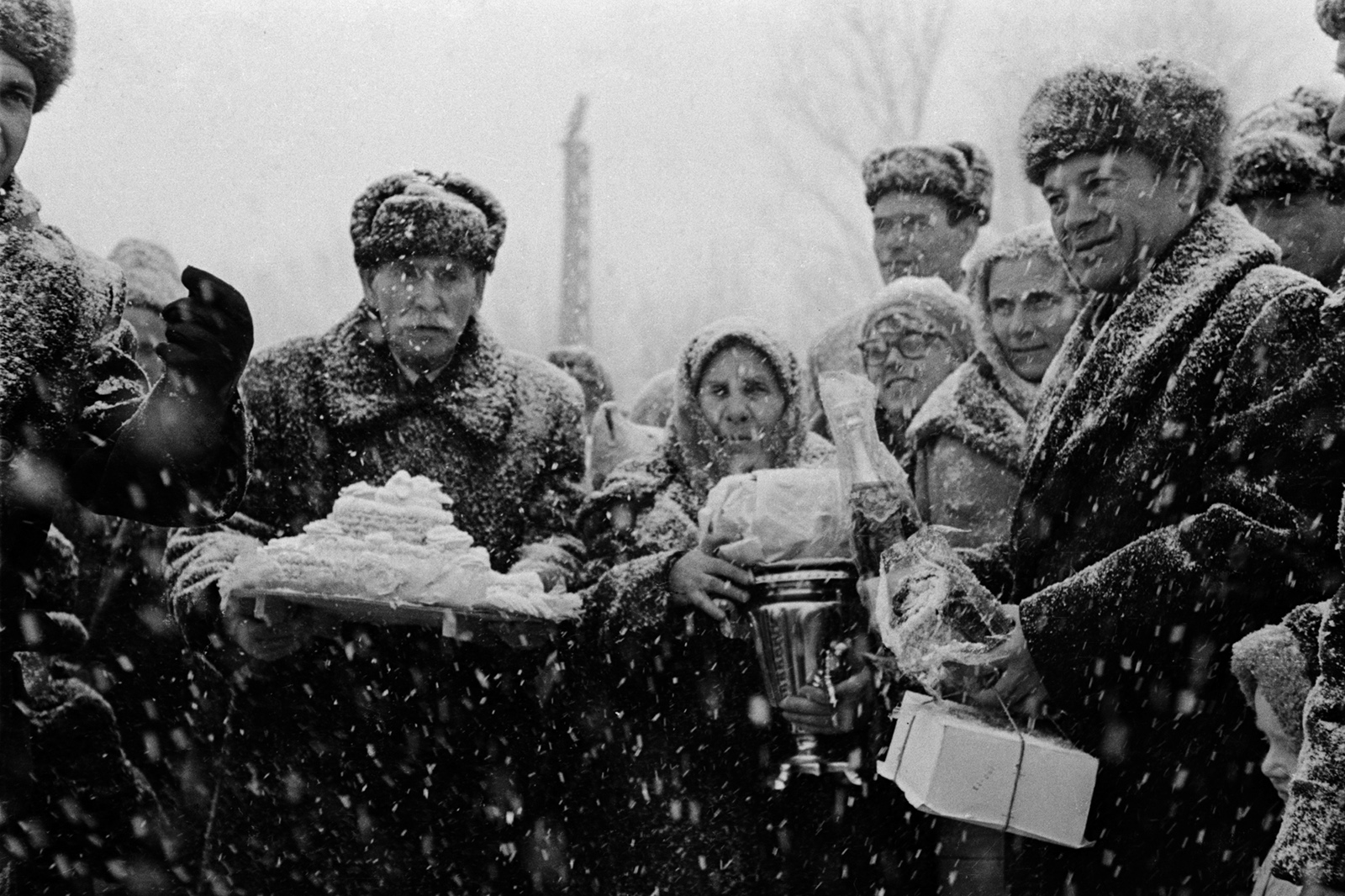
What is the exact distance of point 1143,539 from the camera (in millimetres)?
2453

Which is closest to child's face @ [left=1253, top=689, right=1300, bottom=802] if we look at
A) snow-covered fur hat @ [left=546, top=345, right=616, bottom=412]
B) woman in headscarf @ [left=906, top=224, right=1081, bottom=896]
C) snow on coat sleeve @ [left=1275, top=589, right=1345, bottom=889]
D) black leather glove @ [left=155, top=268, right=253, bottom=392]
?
snow on coat sleeve @ [left=1275, top=589, right=1345, bottom=889]

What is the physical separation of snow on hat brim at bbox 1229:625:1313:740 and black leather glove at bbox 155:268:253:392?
5.75ft

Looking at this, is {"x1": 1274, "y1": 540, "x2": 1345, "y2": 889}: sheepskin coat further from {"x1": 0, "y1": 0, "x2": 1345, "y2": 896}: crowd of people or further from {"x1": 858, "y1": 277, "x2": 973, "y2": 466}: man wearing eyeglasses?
{"x1": 858, "y1": 277, "x2": 973, "y2": 466}: man wearing eyeglasses

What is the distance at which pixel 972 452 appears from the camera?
349 centimetres

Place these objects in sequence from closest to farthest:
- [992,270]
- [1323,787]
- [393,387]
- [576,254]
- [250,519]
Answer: [1323,787] → [250,519] → [393,387] → [992,270] → [576,254]

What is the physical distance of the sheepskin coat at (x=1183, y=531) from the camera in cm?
236

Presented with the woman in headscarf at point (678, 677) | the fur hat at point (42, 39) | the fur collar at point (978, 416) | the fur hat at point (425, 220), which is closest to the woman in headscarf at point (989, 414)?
the fur collar at point (978, 416)

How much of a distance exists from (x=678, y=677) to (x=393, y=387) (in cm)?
113

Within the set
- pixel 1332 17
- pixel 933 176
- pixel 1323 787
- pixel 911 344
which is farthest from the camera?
pixel 933 176

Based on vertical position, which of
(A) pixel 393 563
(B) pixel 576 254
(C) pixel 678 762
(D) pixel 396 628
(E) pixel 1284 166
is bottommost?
(C) pixel 678 762

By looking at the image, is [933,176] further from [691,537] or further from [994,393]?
[691,537]

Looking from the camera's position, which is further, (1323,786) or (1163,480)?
(1163,480)

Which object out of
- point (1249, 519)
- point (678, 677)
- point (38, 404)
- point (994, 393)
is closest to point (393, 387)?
point (678, 677)

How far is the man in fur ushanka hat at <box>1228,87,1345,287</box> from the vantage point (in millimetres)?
3342
